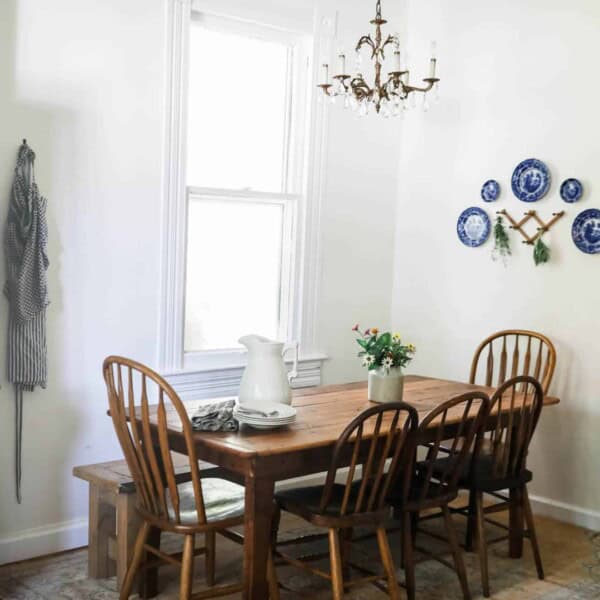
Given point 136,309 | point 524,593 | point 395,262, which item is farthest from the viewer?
point 395,262

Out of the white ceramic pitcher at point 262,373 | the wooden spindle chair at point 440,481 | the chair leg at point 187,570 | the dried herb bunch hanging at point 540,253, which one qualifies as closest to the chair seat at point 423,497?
the wooden spindle chair at point 440,481

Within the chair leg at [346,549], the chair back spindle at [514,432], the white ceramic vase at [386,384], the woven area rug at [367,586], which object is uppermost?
the white ceramic vase at [386,384]

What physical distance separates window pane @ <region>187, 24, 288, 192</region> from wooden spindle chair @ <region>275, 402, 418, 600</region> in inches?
67.1

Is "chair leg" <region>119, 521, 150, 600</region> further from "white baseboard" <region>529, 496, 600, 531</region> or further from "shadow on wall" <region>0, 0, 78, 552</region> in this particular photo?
"white baseboard" <region>529, 496, 600, 531</region>

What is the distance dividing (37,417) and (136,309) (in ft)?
2.12

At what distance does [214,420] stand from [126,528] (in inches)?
25.9

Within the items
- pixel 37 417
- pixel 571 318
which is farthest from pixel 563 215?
pixel 37 417

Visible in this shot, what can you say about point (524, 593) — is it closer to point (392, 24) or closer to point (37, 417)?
point (37, 417)

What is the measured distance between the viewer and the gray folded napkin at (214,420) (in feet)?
9.62

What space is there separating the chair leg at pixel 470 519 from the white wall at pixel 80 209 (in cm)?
155

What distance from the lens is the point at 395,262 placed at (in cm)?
514

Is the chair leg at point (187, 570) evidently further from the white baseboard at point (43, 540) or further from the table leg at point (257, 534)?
the white baseboard at point (43, 540)

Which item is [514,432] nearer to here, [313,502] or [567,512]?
[313,502]

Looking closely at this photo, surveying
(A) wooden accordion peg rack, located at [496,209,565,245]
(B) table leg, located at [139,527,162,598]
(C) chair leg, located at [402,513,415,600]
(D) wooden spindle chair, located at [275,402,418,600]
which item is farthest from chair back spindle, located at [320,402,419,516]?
(A) wooden accordion peg rack, located at [496,209,565,245]
